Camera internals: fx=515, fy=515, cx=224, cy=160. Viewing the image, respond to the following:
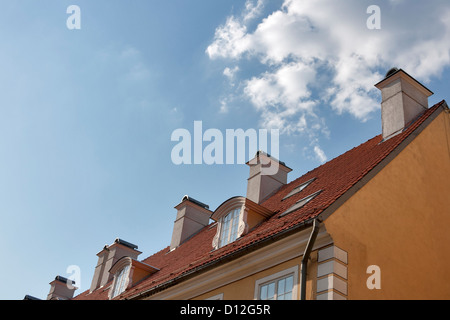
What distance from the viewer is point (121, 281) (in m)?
19.1

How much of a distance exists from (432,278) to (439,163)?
3.68 meters

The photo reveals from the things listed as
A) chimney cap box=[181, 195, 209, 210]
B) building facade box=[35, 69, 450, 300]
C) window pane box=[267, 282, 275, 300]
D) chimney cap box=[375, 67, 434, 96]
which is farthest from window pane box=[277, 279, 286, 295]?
chimney cap box=[181, 195, 209, 210]

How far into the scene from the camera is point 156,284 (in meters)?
15.0

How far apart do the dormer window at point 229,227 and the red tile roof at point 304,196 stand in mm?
393

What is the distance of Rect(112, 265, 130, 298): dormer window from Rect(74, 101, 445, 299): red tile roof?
33.2 inches

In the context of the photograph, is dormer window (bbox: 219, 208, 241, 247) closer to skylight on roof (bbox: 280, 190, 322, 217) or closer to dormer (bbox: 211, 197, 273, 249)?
dormer (bbox: 211, 197, 273, 249)

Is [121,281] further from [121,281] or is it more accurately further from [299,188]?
[299,188]

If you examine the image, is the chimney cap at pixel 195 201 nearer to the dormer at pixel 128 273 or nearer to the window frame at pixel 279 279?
the dormer at pixel 128 273

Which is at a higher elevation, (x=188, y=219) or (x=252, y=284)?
(x=188, y=219)

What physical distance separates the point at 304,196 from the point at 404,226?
3350 mm

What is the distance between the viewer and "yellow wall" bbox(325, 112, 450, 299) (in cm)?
1079

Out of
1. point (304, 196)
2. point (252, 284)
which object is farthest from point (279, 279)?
point (304, 196)

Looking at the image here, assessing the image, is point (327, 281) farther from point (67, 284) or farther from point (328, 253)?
point (67, 284)
